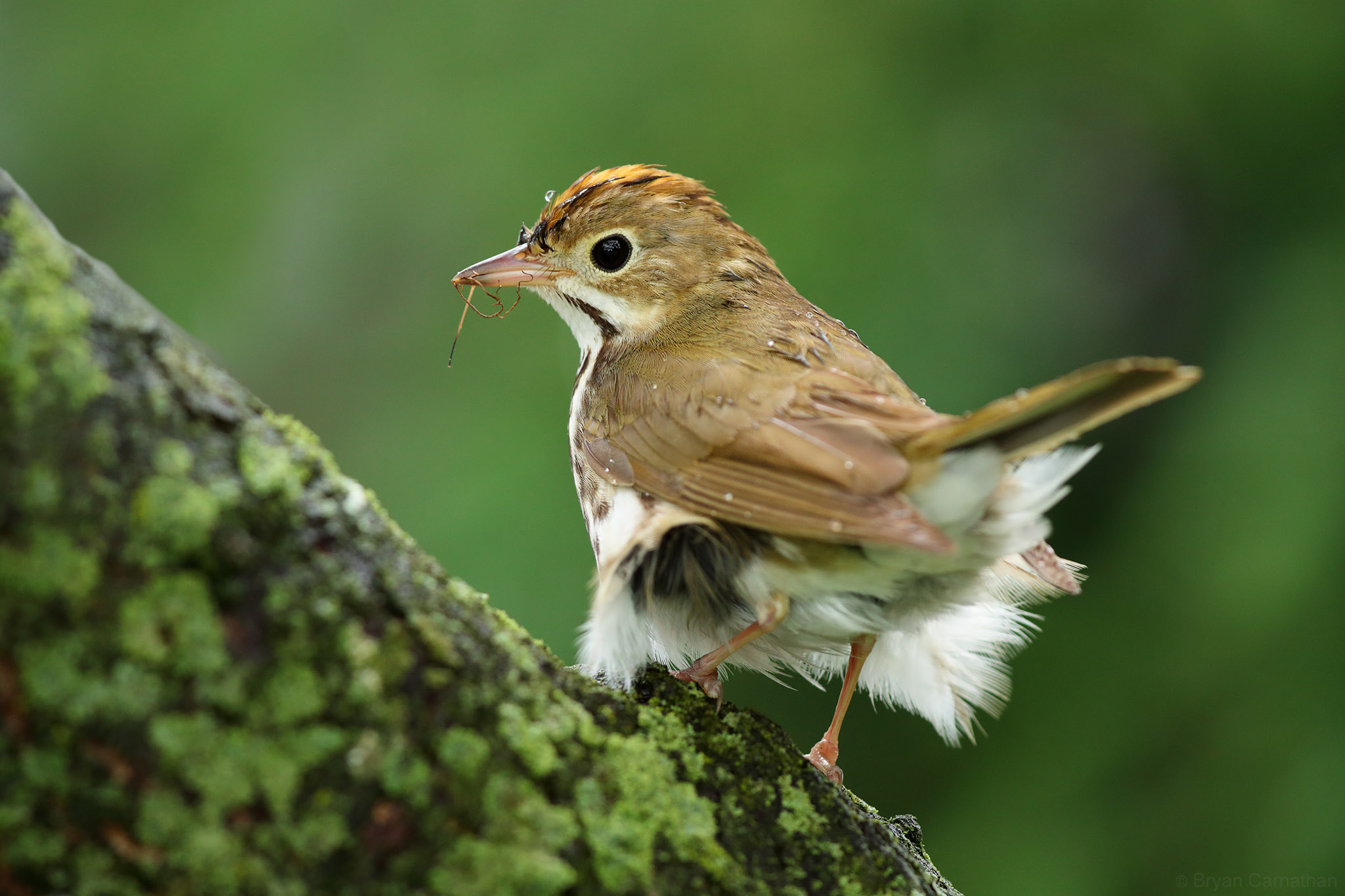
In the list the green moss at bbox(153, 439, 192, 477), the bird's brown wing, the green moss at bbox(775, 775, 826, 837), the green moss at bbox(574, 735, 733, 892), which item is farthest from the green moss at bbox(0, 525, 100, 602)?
the bird's brown wing

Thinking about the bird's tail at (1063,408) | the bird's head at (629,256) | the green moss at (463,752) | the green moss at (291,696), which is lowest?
the green moss at (463,752)

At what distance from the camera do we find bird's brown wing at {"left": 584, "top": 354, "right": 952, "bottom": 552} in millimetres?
2396

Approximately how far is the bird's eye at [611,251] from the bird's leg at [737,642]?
5.29ft

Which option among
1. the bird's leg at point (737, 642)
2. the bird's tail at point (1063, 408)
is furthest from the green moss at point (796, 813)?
the bird's tail at point (1063, 408)

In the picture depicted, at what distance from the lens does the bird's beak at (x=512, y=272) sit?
12.6 ft

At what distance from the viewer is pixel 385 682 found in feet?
4.75

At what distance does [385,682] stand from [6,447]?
1.82 ft

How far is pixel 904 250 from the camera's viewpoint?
15.3ft

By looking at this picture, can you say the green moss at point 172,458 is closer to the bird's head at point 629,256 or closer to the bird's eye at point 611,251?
the bird's head at point 629,256

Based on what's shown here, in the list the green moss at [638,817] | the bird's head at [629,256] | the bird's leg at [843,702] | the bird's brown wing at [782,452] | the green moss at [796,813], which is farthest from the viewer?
the bird's head at [629,256]

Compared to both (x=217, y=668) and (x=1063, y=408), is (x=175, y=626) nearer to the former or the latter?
(x=217, y=668)

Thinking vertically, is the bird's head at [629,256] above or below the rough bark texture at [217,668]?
above

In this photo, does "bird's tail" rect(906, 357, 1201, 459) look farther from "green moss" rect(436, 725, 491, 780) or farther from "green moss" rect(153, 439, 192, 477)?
"green moss" rect(153, 439, 192, 477)

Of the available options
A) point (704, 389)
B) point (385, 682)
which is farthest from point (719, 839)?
point (704, 389)
